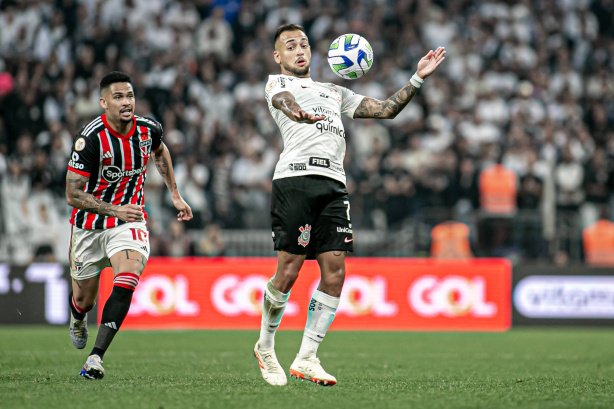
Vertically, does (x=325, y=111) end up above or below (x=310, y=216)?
above

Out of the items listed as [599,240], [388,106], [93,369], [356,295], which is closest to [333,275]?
[388,106]

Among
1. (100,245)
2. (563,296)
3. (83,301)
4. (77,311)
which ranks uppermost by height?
(100,245)

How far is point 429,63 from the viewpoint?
6.64m

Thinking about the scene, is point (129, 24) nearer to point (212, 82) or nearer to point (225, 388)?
point (212, 82)

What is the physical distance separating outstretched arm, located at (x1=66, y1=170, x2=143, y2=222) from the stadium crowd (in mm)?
7592

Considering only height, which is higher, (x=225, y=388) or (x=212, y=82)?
(x=212, y=82)

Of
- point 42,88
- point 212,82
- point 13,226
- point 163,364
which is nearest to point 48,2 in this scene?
point 42,88

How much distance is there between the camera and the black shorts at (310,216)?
6336 millimetres

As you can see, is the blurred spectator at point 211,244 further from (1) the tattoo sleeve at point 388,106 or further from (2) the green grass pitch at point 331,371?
(1) the tattoo sleeve at point 388,106

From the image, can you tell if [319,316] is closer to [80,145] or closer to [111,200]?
[111,200]

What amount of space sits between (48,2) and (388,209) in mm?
8992

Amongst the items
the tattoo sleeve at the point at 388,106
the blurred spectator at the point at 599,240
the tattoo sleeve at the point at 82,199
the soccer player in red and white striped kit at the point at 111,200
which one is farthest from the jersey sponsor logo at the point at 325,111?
the blurred spectator at the point at 599,240

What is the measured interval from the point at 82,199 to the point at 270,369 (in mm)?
2008

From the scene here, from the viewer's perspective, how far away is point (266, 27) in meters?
19.6
